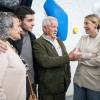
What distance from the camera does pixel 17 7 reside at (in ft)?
4.76

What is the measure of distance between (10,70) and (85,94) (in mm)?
1019

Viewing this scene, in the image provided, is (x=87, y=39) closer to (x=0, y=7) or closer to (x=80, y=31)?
(x=0, y=7)

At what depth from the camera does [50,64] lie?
4.79 feet

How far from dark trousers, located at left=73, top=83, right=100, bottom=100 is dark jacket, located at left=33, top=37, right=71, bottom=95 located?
0.65 ft

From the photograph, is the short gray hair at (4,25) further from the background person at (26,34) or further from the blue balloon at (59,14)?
the blue balloon at (59,14)

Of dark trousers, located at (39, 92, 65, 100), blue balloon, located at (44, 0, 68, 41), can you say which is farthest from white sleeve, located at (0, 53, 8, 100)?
blue balloon, located at (44, 0, 68, 41)

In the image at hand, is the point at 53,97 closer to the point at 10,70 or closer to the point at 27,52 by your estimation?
the point at 27,52

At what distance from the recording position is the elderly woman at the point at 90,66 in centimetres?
158

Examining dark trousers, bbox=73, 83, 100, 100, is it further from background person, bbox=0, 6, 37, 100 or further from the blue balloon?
the blue balloon

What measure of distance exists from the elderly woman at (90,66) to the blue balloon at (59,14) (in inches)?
37.6

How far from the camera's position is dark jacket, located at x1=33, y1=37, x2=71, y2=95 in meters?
1.47

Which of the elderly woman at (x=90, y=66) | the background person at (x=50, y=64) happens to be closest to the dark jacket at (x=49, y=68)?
the background person at (x=50, y=64)

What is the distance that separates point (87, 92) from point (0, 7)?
1.23m

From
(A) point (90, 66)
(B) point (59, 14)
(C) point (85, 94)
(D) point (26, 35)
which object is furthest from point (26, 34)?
(B) point (59, 14)
